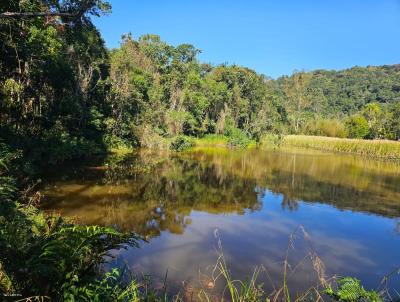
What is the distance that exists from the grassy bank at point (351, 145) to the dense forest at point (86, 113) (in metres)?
3.01

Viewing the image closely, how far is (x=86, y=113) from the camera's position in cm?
2386

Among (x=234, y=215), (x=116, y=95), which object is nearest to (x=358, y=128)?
(x=116, y=95)

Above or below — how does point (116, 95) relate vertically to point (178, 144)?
above

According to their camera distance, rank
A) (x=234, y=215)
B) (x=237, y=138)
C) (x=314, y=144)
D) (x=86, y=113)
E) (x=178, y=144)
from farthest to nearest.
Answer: (x=314, y=144), (x=237, y=138), (x=178, y=144), (x=86, y=113), (x=234, y=215)

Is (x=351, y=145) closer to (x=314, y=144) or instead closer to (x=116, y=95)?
(x=314, y=144)

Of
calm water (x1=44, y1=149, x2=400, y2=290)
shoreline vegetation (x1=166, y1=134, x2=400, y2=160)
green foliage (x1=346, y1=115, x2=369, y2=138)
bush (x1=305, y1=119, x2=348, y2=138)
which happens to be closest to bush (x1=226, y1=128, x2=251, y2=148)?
shoreline vegetation (x1=166, y1=134, x2=400, y2=160)

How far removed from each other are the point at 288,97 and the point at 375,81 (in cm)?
3799

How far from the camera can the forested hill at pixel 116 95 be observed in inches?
491

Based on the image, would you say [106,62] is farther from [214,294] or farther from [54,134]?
[214,294]

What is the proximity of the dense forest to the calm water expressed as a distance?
76.0 inches

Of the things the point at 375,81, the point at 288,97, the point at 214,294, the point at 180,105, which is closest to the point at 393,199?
the point at 214,294

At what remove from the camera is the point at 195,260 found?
806cm

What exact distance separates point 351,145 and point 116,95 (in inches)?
1228

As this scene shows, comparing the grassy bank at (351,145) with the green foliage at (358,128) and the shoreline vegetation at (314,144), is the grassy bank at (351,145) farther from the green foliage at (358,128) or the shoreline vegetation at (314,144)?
the green foliage at (358,128)
